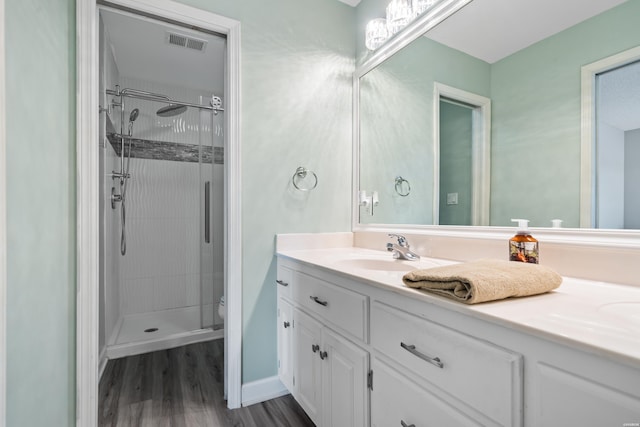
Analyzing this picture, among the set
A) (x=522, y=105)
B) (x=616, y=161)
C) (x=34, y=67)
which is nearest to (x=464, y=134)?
(x=522, y=105)

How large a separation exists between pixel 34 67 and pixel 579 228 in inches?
69.9

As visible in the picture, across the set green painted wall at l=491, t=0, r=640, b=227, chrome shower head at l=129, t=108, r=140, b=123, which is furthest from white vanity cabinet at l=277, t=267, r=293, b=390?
chrome shower head at l=129, t=108, r=140, b=123

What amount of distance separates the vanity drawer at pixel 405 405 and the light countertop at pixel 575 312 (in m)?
0.25

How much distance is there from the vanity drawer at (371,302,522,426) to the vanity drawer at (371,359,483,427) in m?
0.03

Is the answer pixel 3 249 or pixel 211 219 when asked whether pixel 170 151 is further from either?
pixel 3 249

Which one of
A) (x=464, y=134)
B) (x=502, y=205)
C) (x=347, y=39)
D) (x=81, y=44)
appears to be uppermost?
(x=347, y=39)

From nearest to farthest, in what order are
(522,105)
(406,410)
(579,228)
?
(406,410)
(579,228)
(522,105)

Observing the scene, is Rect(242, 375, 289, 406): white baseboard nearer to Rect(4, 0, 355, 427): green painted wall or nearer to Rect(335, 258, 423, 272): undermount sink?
Rect(4, 0, 355, 427): green painted wall

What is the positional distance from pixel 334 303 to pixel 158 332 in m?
2.00

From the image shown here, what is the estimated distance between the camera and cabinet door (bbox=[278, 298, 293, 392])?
1.55 meters

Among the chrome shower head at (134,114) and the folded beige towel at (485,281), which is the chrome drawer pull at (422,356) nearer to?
the folded beige towel at (485,281)

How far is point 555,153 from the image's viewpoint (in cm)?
107

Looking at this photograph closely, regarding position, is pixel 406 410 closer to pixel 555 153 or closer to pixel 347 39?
pixel 555 153

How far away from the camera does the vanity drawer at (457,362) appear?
2.01 feet
